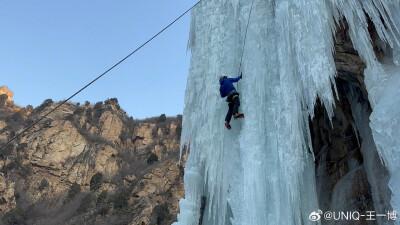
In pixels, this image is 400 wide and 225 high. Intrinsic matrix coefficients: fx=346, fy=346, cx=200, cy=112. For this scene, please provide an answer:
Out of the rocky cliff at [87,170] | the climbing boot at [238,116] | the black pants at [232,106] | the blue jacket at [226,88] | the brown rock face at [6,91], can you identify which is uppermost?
the brown rock face at [6,91]

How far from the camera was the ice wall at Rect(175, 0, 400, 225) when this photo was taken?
5195 mm

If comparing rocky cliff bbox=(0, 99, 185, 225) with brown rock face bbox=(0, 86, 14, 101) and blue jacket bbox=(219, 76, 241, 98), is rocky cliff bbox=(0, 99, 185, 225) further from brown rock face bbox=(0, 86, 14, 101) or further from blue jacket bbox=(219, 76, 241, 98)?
blue jacket bbox=(219, 76, 241, 98)

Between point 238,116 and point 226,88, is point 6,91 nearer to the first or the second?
point 226,88

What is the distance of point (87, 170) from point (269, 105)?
2036 cm

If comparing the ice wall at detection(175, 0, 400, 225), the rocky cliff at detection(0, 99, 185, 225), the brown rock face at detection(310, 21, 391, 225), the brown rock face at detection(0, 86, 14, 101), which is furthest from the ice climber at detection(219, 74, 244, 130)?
the brown rock face at detection(0, 86, 14, 101)

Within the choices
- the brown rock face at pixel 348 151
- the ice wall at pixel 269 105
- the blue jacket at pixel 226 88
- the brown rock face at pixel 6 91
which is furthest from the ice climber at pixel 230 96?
the brown rock face at pixel 6 91

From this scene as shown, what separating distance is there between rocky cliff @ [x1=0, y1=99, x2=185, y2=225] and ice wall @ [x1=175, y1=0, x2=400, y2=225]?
43.7ft

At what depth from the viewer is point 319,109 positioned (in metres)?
7.61

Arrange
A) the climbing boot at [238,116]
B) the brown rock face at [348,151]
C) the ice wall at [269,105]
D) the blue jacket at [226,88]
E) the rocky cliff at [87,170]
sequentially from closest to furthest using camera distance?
the ice wall at [269,105]
the climbing boot at [238,116]
the blue jacket at [226,88]
the brown rock face at [348,151]
the rocky cliff at [87,170]

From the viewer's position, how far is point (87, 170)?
2358cm

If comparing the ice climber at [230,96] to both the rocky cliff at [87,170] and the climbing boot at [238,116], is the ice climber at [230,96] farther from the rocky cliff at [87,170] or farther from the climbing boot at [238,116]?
the rocky cliff at [87,170]

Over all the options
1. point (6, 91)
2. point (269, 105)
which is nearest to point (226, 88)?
point (269, 105)

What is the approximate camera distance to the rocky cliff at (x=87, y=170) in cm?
2008

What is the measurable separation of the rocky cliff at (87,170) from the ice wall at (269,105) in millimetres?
13331
